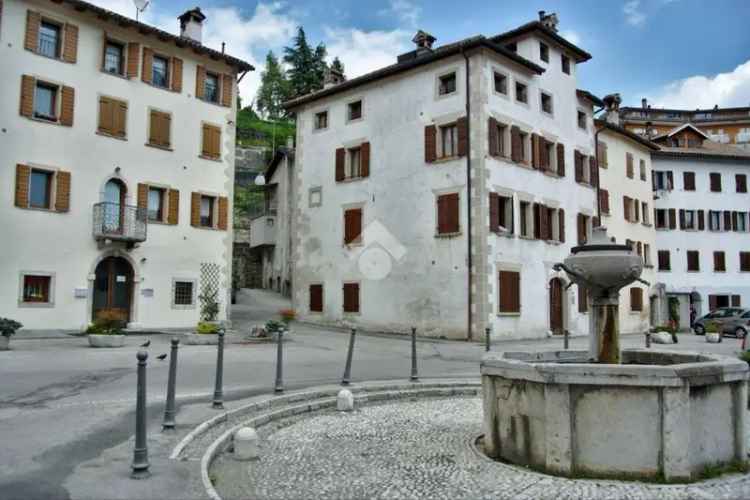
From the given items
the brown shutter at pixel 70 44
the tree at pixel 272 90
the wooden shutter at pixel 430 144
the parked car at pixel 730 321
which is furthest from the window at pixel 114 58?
the tree at pixel 272 90

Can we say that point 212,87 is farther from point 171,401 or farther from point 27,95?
point 171,401

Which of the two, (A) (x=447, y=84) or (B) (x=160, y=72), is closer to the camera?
(B) (x=160, y=72)

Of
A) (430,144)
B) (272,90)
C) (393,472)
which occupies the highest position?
(272,90)

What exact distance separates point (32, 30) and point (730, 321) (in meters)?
34.3

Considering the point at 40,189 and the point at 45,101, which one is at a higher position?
the point at 45,101

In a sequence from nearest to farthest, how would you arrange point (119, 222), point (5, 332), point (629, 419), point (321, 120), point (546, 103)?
point (629, 419)
point (5, 332)
point (119, 222)
point (546, 103)
point (321, 120)

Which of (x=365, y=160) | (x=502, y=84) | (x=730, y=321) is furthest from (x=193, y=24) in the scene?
(x=730, y=321)

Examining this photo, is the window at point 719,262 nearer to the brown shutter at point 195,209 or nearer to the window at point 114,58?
the brown shutter at point 195,209

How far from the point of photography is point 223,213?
90.2 feet

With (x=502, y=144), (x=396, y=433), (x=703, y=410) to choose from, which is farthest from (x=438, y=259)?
(x=703, y=410)

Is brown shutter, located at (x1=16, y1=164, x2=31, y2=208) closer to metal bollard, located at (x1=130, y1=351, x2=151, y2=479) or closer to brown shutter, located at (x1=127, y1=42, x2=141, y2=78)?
brown shutter, located at (x1=127, y1=42, x2=141, y2=78)

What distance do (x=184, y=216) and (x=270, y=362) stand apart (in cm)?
1312

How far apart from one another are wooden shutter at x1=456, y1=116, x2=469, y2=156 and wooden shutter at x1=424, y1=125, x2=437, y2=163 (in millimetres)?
1251

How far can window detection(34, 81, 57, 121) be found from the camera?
22.2 meters
